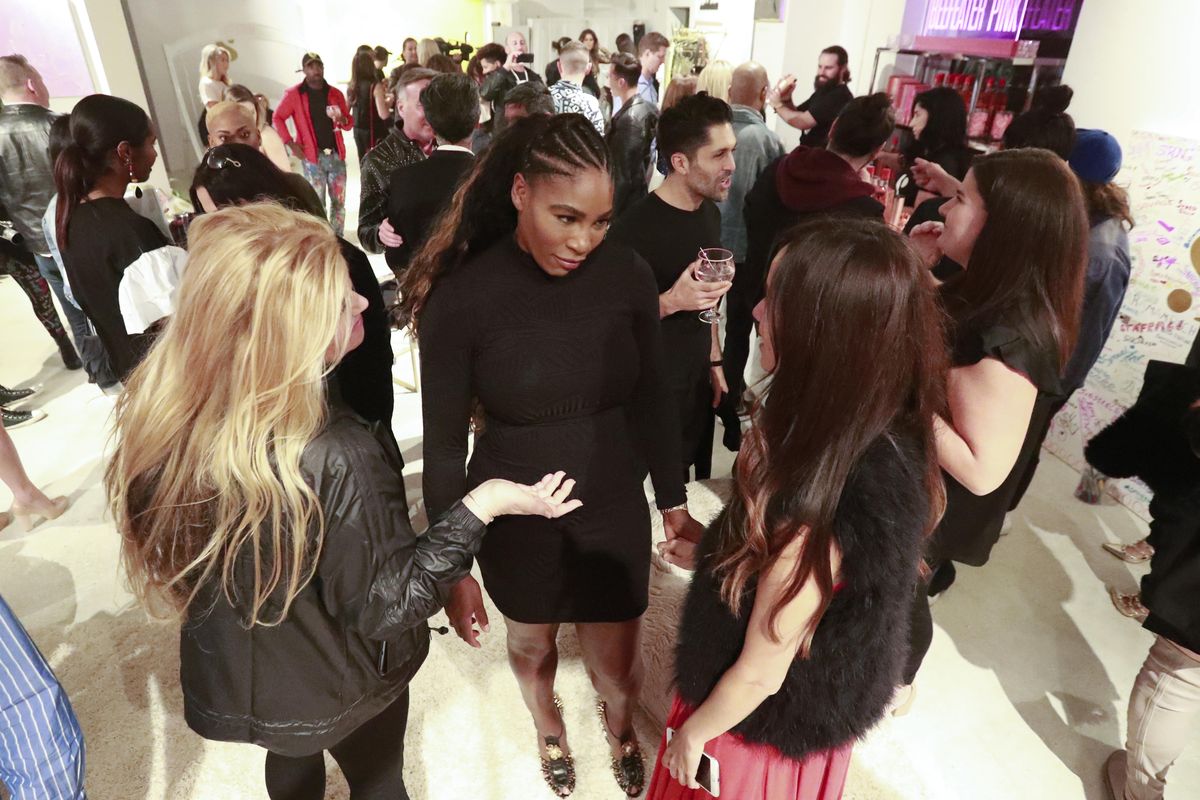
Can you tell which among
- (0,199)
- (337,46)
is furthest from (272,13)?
(0,199)

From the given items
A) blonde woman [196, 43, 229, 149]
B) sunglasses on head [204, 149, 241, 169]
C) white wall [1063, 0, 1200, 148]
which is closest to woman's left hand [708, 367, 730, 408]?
sunglasses on head [204, 149, 241, 169]

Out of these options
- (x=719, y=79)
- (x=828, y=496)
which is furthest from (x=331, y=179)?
(x=828, y=496)

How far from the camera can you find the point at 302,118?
20.7 ft

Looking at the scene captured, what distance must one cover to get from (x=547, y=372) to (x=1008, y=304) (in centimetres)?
110

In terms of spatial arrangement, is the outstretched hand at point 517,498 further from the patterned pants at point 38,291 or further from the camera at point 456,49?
the camera at point 456,49

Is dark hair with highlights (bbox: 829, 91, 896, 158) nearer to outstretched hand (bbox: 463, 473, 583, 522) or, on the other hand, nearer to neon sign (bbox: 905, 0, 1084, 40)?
neon sign (bbox: 905, 0, 1084, 40)

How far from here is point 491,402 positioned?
1.54 metres

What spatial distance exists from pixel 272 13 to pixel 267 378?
33.5 ft

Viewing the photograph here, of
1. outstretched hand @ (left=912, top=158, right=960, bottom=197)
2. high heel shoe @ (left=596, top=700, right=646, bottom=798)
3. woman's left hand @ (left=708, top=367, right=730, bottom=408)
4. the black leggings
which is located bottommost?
high heel shoe @ (left=596, top=700, right=646, bottom=798)

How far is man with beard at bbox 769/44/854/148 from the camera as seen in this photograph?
553 centimetres

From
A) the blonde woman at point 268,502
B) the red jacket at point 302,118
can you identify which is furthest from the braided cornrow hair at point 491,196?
the red jacket at point 302,118

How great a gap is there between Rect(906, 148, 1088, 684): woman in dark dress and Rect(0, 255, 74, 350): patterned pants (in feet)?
17.0

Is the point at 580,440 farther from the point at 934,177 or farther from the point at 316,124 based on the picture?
the point at 316,124

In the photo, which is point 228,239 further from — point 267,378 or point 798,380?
point 798,380
